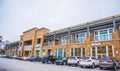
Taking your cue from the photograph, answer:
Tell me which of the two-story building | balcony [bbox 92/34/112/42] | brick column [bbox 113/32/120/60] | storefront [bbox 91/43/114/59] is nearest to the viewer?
brick column [bbox 113/32/120/60]

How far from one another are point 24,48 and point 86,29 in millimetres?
29870

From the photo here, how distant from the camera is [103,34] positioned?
77.7 feet

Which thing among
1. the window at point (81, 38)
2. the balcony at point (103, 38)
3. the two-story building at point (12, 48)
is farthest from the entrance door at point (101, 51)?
the two-story building at point (12, 48)

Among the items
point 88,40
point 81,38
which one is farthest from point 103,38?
point 81,38

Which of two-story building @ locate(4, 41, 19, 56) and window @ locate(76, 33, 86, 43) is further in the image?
two-story building @ locate(4, 41, 19, 56)

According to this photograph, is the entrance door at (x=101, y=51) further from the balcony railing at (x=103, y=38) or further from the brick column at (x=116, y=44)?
the brick column at (x=116, y=44)

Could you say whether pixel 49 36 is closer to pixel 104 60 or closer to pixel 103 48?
pixel 103 48

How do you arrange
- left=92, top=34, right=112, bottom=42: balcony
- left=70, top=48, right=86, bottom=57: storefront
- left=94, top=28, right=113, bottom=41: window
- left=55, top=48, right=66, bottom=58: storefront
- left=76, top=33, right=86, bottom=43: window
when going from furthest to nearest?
left=55, top=48, right=66, bottom=58: storefront → left=76, top=33, right=86, bottom=43: window → left=70, top=48, right=86, bottom=57: storefront → left=94, top=28, right=113, bottom=41: window → left=92, top=34, right=112, bottom=42: balcony

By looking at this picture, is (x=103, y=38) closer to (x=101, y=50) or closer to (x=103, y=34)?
(x=103, y=34)

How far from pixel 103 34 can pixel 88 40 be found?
305 centimetres

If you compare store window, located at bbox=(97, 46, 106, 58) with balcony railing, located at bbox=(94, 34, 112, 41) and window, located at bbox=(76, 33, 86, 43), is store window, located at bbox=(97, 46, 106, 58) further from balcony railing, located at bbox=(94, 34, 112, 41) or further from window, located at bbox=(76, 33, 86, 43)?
window, located at bbox=(76, 33, 86, 43)

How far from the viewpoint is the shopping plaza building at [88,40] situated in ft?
70.3

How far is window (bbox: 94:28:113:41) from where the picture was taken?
22.6 meters

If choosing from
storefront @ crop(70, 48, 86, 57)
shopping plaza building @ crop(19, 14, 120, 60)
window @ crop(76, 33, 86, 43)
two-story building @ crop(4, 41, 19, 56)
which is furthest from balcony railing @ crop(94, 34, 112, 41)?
two-story building @ crop(4, 41, 19, 56)
